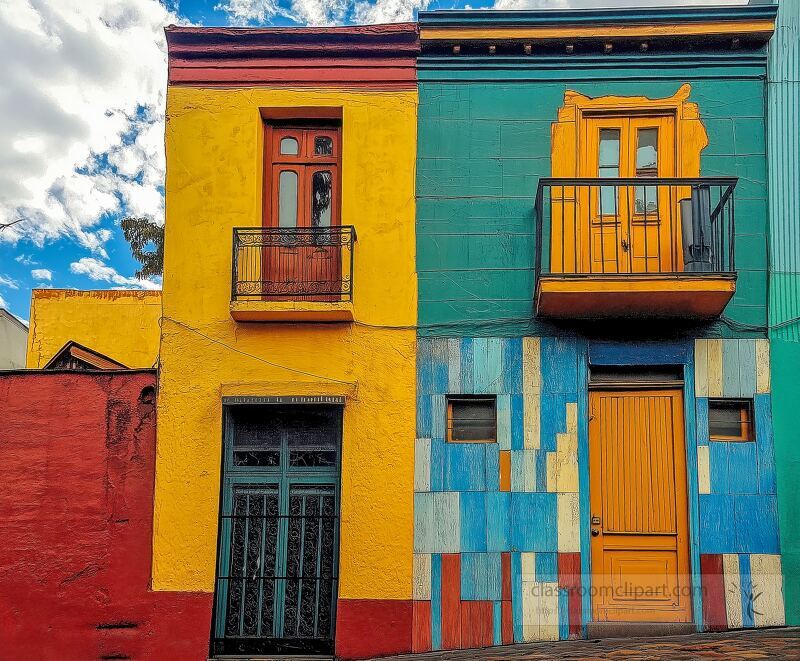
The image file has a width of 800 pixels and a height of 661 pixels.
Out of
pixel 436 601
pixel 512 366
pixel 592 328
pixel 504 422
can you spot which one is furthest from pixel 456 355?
pixel 436 601

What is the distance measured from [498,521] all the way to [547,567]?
2.06 feet

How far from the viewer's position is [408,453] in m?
8.26

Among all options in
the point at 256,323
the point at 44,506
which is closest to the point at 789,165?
the point at 256,323

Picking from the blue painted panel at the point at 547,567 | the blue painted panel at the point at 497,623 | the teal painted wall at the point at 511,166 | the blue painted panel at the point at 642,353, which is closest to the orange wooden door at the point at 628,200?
the teal painted wall at the point at 511,166

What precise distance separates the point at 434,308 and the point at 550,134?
2206 mm

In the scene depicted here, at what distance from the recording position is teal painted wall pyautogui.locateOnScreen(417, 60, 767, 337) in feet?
27.7

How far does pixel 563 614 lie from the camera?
7863 millimetres

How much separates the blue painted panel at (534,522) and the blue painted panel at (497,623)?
1.83ft

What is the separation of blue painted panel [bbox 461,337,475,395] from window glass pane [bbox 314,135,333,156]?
2596 mm

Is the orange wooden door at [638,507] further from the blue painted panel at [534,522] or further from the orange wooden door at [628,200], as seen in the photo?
the orange wooden door at [628,200]

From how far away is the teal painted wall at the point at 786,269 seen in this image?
7871 millimetres

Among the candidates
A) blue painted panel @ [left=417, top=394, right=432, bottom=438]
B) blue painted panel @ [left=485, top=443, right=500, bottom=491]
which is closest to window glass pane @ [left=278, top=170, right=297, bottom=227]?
blue painted panel @ [left=417, top=394, right=432, bottom=438]

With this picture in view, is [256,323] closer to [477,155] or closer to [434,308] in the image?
[434,308]

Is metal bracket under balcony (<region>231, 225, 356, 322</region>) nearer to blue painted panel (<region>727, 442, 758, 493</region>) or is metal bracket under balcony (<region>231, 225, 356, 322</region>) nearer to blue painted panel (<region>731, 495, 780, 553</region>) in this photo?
blue painted panel (<region>727, 442, 758, 493</region>)
